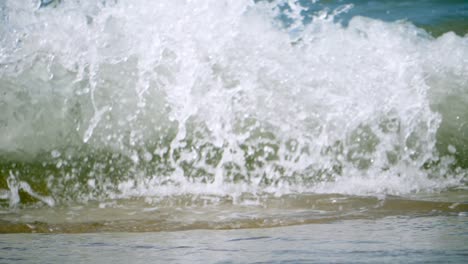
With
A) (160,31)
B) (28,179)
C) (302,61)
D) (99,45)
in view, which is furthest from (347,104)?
(28,179)

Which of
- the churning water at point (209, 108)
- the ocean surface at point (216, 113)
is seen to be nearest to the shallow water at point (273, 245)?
the ocean surface at point (216, 113)

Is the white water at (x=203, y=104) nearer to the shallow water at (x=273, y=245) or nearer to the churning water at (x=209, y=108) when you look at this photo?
the churning water at (x=209, y=108)

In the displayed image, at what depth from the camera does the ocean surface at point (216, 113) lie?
270 centimetres

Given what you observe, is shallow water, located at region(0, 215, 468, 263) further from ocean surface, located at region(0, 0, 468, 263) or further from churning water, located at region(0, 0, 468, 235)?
churning water, located at region(0, 0, 468, 235)

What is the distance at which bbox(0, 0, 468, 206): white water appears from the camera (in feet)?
9.61

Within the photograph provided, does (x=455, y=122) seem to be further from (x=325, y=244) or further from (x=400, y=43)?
(x=325, y=244)

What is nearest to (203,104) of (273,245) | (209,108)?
(209,108)

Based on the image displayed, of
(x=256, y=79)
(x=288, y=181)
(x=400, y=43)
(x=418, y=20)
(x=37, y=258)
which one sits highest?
(x=418, y=20)

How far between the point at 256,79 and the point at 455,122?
1.00m

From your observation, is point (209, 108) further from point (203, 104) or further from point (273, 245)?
point (273, 245)

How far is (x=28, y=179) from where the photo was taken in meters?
2.96

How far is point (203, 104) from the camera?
3088 mm

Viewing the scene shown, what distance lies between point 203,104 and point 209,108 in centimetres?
3

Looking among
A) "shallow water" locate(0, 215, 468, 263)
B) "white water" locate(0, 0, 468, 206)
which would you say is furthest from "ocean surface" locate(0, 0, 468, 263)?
"shallow water" locate(0, 215, 468, 263)
